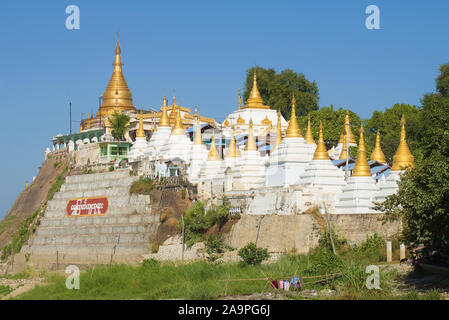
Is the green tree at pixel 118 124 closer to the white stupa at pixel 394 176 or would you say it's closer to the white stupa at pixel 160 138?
the white stupa at pixel 160 138

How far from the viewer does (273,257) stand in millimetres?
45031

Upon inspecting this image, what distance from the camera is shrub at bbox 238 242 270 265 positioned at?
141 ft

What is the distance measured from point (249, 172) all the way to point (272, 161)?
339 cm

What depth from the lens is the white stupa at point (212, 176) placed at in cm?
5725

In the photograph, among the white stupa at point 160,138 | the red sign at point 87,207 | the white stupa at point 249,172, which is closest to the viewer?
the white stupa at point 249,172

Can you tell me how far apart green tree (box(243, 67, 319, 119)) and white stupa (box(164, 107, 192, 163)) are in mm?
14953

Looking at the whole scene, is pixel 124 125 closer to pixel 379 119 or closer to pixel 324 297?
pixel 379 119

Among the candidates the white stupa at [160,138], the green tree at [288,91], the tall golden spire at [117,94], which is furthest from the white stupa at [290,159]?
the tall golden spire at [117,94]

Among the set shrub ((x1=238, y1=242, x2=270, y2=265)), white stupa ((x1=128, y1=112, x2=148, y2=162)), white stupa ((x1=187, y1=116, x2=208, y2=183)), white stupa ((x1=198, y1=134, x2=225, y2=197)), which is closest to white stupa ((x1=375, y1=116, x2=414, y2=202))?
shrub ((x1=238, y1=242, x2=270, y2=265))

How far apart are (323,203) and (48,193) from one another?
3308 centimetres

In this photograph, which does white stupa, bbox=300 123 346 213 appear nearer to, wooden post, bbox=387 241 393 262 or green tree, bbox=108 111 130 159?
wooden post, bbox=387 241 393 262

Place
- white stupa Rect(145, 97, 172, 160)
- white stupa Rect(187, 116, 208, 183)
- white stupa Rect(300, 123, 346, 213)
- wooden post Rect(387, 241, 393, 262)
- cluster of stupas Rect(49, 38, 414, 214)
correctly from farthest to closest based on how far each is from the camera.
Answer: white stupa Rect(145, 97, 172, 160), white stupa Rect(187, 116, 208, 183), white stupa Rect(300, 123, 346, 213), cluster of stupas Rect(49, 38, 414, 214), wooden post Rect(387, 241, 393, 262)

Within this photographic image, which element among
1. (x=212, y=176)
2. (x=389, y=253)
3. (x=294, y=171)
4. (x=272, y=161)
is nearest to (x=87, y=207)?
(x=212, y=176)

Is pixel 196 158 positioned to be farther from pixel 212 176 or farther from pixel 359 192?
pixel 359 192
